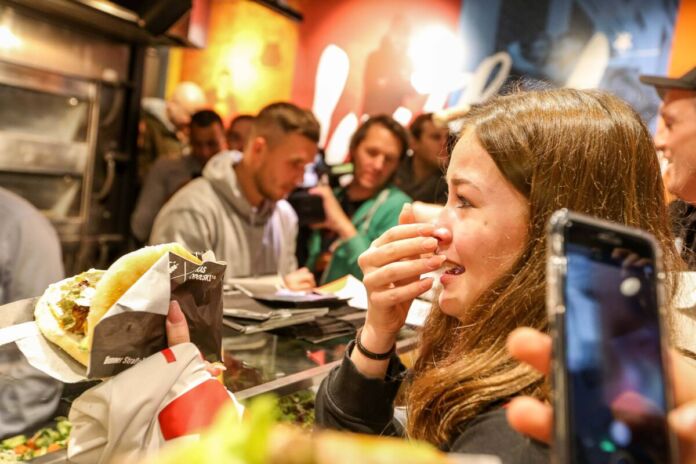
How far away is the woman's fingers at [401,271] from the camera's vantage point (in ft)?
3.90

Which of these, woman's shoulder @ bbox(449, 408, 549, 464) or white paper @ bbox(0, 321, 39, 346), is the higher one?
woman's shoulder @ bbox(449, 408, 549, 464)

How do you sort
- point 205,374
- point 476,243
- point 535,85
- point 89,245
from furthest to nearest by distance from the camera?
point 89,245, point 535,85, point 476,243, point 205,374

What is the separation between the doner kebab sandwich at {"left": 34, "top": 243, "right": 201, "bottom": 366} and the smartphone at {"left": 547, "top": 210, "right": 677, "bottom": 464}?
0.69m

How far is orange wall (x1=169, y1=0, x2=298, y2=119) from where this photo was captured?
22.4 ft

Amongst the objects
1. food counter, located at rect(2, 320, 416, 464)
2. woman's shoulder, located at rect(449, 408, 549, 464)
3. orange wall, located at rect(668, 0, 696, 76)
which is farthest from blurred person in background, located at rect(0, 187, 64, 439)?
orange wall, located at rect(668, 0, 696, 76)

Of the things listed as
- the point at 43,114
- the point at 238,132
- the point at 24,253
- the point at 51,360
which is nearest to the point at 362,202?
the point at 238,132

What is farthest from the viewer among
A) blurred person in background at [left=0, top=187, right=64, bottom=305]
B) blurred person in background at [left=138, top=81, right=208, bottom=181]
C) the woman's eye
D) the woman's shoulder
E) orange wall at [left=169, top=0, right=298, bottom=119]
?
orange wall at [left=169, top=0, right=298, bottom=119]

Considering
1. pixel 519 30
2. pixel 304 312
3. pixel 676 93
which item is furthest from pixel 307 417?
pixel 519 30

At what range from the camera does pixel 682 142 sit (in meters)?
2.29

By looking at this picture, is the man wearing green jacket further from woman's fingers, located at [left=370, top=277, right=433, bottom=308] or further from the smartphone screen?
the smartphone screen

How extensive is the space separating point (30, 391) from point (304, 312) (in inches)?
33.8

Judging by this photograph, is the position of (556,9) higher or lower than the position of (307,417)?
higher

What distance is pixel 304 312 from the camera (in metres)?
1.90

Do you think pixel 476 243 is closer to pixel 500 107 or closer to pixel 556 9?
pixel 500 107
